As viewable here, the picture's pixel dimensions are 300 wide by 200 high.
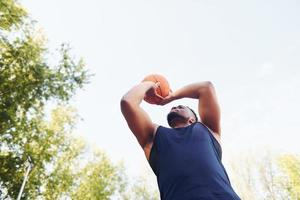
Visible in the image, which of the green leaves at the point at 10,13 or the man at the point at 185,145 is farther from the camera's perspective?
the green leaves at the point at 10,13

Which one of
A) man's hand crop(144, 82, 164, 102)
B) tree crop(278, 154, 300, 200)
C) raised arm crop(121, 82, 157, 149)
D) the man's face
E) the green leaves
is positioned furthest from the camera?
tree crop(278, 154, 300, 200)

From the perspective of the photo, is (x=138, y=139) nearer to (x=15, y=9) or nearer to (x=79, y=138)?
(x=15, y=9)

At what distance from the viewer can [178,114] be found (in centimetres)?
284

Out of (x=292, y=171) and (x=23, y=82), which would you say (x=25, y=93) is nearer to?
(x=23, y=82)

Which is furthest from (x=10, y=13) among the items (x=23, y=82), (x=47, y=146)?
(x=47, y=146)

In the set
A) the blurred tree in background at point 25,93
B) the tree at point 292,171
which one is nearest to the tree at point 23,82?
the blurred tree in background at point 25,93

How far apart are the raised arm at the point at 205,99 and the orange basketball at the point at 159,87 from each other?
117mm

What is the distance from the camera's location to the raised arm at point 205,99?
8.94ft

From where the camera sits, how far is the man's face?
9.28 ft

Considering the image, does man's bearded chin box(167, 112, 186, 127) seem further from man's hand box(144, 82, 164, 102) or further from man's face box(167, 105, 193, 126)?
man's hand box(144, 82, 164, 102)

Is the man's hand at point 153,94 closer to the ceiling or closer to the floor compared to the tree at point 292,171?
closer to the ceiling

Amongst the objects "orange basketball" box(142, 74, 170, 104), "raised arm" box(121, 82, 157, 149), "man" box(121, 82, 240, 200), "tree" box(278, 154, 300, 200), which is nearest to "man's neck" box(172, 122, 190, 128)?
"man" box(121, 82, 240, 200)

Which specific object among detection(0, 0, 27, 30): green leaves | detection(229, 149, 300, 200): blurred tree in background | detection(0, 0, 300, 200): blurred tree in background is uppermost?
detection(0, 0, 27, 30): green leaves

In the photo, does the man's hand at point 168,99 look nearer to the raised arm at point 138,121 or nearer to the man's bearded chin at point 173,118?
the man's bearded chin at point 173,118
